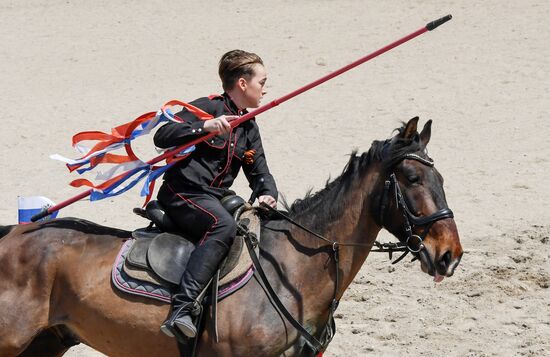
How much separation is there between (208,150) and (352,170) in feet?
2.48

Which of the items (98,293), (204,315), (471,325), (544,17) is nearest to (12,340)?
(98,293)

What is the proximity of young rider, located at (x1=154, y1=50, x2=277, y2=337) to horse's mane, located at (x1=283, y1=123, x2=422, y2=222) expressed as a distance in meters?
0.26

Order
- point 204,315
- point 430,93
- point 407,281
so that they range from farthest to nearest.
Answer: point 430,93 → point 407,281 → point 204,315

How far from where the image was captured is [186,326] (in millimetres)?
4668

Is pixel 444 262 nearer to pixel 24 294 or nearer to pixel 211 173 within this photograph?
pixel 211 173

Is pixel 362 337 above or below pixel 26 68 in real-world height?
below

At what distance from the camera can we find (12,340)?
504 cm

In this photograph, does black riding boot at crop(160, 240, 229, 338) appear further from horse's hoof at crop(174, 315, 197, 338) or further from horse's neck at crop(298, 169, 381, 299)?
horse's neck at crop(298, 169, 381, 299)

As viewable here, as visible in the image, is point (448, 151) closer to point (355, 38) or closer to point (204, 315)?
point (355, 38)

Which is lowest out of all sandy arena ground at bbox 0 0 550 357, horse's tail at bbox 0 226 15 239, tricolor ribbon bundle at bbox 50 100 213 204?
sandy arena ground at bbox 0 0 550 357

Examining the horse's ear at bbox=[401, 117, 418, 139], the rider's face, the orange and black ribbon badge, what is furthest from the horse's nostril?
the rider's face

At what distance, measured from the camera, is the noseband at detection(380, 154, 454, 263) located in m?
4.59

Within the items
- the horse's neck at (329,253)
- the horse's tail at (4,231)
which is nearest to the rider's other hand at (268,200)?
the horse's neck at (329,253)

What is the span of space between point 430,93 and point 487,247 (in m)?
3.83
